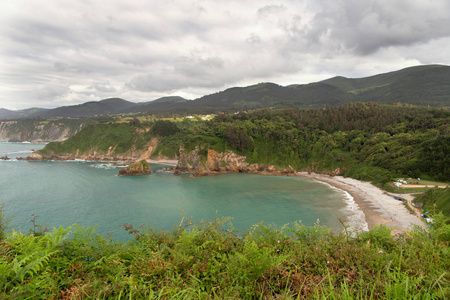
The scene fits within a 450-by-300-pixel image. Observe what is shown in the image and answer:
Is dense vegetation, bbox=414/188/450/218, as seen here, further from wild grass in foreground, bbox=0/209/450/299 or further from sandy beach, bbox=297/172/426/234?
wild grass in foreground, bbox=0/209/450/299

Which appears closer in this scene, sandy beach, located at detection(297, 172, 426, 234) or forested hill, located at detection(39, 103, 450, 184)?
sandy beach, located at detection(297, 172, 426, 234)

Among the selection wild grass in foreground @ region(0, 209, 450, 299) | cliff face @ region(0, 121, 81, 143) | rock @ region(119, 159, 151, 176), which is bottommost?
rock @ region(119, 159, 151, 176)

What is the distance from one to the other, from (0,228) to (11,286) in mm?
7933

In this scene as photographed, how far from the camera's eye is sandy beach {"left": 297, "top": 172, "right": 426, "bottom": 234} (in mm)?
25828

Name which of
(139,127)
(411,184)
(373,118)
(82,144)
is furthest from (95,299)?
(82,144)

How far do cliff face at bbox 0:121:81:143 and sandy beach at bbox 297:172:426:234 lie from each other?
168 meters

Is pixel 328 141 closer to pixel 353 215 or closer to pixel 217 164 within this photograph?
pixel 217 164

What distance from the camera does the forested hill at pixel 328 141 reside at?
42.4 metres

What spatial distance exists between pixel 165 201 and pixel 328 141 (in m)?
47.9

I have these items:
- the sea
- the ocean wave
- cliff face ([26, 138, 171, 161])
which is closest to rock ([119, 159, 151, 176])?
the sea

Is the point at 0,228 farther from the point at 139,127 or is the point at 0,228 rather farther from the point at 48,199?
the point at 139,127

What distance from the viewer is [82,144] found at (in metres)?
88.8

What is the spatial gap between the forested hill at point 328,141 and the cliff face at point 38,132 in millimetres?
76947

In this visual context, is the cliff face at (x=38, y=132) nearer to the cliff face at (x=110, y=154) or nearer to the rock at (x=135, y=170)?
the cliff face at (x=110, y=154)
